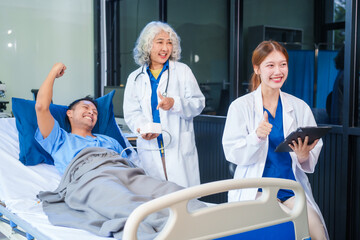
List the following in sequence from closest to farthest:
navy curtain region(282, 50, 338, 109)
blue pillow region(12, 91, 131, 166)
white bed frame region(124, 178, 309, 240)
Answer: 1. white bed frame region(124, 178, 309, 240)
2. blue pillow region(12, 91, 131, 166)
3. navy curtain region(282, 50, 338, 109)

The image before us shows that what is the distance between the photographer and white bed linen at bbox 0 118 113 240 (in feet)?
5.40

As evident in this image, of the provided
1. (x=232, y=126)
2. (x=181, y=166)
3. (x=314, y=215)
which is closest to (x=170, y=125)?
(x=181, y=166)

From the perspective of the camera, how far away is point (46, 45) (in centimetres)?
418

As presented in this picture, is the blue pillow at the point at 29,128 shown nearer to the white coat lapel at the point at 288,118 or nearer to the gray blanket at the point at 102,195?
the gray blanket at the point at 102,195

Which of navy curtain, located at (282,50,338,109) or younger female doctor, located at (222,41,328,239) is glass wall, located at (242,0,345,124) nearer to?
navy curtain, located at (282,50,338,109)

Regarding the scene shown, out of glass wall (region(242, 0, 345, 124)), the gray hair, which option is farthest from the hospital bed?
glass wall (region(242, 0, 345, 124))

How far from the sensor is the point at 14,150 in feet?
8.32

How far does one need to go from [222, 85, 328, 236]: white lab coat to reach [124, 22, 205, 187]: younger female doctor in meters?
0.65

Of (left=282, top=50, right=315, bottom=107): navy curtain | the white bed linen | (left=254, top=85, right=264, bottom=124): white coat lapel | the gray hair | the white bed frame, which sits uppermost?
the gray hair

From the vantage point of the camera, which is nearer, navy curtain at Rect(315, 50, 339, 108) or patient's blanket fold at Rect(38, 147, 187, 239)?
patient's blanket fold at Rect(38, 147, 187, 239)

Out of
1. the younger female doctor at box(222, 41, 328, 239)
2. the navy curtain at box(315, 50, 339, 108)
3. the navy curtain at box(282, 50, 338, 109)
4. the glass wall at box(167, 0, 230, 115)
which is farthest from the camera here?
the glass wall at box(167, 0, 230, 115)

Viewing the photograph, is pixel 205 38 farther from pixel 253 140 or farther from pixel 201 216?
pixel 201 216

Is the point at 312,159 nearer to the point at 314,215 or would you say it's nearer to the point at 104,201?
the point at 314,215

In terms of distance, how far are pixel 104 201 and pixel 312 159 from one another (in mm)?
900
